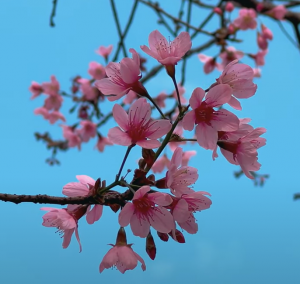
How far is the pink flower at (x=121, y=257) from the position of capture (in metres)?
1.09

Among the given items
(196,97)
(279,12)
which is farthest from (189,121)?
(279,12)

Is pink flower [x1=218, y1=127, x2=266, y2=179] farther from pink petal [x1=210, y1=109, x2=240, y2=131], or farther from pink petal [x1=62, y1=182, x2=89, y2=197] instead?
pink petal [x1=62, y1=182, x2=89, y2=197]

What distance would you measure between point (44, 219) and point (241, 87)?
2.36ft

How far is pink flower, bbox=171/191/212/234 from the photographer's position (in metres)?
1.01

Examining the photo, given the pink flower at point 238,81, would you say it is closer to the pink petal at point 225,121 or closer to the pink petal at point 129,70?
the pink petal at point 225,121

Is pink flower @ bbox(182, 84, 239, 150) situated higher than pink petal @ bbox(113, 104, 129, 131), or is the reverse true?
pink flower @ bbox(182, 84, 239, 150)

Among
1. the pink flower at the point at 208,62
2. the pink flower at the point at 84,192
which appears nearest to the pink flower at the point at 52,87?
the pink flower at the point at 208,62

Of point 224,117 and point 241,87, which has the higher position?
point 241,87

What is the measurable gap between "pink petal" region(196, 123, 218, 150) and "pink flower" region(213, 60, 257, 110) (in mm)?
102

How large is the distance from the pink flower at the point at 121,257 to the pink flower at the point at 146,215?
9cm

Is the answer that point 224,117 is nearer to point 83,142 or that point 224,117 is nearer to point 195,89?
point 195,89

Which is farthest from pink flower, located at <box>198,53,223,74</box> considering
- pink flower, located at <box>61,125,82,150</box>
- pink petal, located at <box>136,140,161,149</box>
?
Result: pink petal, located at <box>136,140,161,149</box>

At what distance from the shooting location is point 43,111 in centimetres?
427

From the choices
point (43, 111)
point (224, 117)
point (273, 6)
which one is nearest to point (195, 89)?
point (224, 117)
